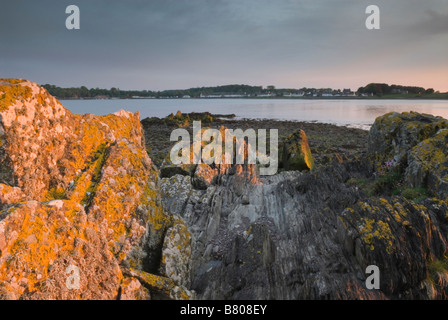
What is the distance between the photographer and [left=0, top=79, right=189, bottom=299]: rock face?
4.99 metres

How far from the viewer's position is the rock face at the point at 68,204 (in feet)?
16.4

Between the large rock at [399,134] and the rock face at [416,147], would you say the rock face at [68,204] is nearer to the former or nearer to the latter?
the rock face at [416,147]

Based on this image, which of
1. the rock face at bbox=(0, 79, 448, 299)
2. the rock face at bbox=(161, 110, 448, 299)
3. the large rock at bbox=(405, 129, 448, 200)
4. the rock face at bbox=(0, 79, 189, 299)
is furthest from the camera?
the large rock at bbox=(405, 129, 448, 200)

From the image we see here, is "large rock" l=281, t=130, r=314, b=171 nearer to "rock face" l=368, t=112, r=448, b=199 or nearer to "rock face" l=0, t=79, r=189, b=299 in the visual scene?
"rock face" l=368, t=112, r=448, b=199

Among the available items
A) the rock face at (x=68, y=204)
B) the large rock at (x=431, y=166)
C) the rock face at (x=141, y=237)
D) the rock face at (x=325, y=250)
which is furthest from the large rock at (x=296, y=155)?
the rock face at (x=68, y=204)

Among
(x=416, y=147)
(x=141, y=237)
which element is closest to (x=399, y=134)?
(x=416, y=147)

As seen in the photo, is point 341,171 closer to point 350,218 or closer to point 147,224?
point 350,218

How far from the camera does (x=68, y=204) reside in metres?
6.00

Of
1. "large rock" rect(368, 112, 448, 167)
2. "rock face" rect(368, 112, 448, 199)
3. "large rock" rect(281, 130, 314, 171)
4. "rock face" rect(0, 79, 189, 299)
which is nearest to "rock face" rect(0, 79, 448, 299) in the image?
"rock face" rect(0, 79, 189, 299)

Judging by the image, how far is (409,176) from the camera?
11.8 meters

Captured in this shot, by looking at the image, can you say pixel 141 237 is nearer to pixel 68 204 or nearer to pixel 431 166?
pixel 68 204

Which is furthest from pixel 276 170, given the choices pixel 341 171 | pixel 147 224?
pixel 147 224

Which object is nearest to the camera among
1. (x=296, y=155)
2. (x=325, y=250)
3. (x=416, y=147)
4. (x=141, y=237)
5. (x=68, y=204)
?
(x=68, y=204)

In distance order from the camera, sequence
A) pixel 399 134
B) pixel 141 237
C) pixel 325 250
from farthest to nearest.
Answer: pixel 399 134 < pixel 325 250 < pixel 141 237
